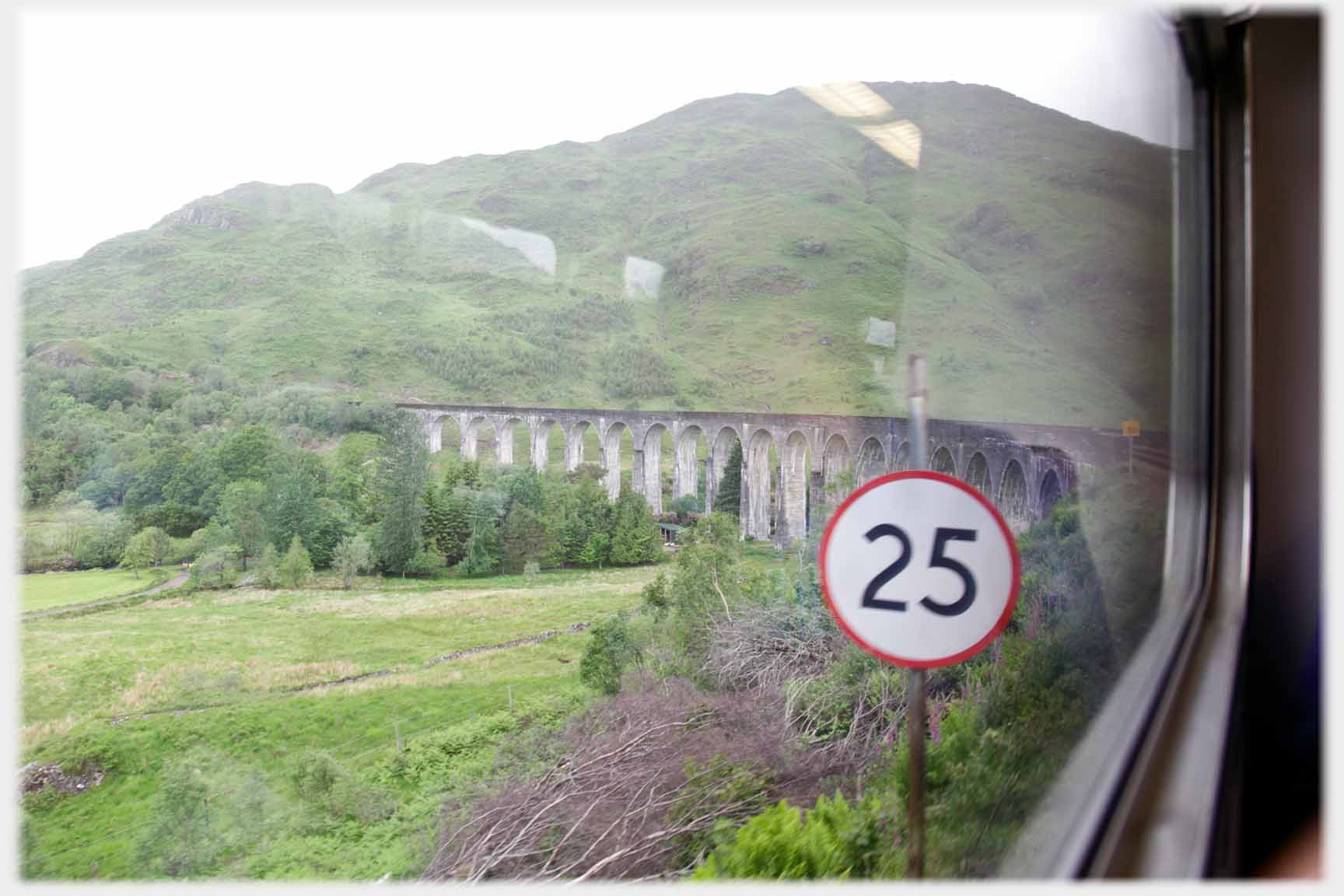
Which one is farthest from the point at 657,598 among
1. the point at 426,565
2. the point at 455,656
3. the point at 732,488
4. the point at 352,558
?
the point at 352,558

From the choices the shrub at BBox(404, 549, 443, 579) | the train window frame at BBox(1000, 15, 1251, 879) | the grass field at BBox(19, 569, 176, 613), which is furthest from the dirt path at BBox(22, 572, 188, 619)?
the train window frame at BBox(1000, 15, 1251, 879)

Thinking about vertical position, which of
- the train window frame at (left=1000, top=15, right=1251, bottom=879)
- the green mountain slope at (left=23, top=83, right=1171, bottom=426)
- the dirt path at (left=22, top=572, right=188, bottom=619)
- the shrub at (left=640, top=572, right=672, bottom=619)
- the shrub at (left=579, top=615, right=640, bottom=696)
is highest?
the green mountain slope at (left=23, top=83, right=1171, bottom=426)

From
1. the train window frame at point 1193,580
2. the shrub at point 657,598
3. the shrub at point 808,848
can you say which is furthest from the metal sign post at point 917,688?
the shrub at point 657,598

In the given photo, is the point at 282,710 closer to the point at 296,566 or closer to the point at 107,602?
the point at 296,566

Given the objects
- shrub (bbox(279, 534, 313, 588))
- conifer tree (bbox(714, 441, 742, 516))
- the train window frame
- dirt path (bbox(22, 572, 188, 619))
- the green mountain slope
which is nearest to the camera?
the train window frame

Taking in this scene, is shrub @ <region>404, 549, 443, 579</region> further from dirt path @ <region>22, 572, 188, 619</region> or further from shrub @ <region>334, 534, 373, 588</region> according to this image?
dirt path @ <region>22, 572, 188, 619</region>

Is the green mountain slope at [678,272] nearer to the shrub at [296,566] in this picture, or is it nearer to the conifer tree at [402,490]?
the conifer tree at [402,490]
